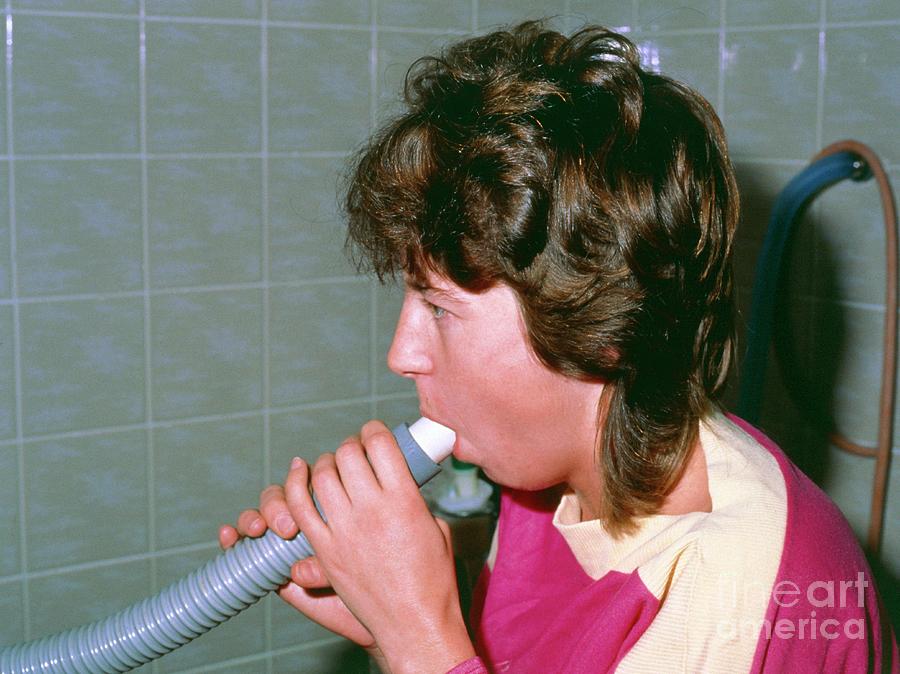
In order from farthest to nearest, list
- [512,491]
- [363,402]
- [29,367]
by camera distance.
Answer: [363,402], [29,367], [512,491]

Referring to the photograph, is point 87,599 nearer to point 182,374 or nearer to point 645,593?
point 182,374

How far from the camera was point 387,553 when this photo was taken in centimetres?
88

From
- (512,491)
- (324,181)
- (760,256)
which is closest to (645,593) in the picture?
(512,491)

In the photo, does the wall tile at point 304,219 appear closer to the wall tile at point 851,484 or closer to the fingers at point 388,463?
the fingers at point 388,463

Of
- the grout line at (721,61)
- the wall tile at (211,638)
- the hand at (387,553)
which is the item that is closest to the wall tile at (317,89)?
the grout line at (721,61)

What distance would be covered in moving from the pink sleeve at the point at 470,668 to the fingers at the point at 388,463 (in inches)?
6.3

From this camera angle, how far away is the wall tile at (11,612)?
56.6 inches

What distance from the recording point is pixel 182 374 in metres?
1.52

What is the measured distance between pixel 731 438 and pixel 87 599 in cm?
104

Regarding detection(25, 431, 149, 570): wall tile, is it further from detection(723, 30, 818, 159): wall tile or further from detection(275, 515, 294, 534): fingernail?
detection(723, 30, 818, 159): wall tile

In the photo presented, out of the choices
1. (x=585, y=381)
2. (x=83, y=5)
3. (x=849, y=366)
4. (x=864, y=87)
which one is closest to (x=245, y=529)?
(x=585, y=381)

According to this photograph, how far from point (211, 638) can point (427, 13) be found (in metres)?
1.07

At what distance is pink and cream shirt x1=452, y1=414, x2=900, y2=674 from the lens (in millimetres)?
796

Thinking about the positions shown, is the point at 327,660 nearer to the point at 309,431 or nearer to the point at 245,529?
the point at 309,431
